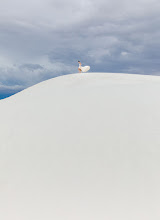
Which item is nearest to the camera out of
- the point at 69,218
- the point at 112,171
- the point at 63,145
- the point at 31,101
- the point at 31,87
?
the point at 69,218

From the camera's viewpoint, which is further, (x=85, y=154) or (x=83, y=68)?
(x=83, y=68)

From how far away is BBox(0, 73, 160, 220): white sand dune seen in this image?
10195 millimetres

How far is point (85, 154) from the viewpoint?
1141cm

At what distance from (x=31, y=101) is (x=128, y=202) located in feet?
26.1

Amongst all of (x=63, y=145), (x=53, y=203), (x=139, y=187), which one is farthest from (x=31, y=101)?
(x=139, y=187)

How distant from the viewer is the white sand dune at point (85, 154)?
10.2 metres

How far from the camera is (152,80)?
15.7 metres

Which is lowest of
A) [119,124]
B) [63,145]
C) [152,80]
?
[63,145]

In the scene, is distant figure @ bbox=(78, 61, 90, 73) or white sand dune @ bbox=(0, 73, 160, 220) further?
distant figure @ bbox=(78, 61, 90, 73)

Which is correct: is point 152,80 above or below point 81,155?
above

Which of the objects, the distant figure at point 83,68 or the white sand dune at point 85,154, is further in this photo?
the distant figure at point 83,68

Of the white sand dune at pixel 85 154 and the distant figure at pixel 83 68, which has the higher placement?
the distant figure at pixel 83 68

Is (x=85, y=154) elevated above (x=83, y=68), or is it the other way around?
(x=83, y=68)

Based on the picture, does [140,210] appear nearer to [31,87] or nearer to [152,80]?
[152,80]
